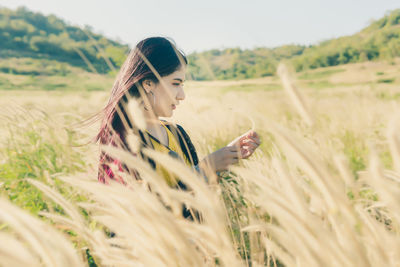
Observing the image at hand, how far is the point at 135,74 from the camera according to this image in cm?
172

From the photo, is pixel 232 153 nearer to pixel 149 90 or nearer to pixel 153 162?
pixel 153 162

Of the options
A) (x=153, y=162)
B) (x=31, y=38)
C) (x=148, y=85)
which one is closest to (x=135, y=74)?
(x=148, y=85)

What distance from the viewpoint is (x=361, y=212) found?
58 cm

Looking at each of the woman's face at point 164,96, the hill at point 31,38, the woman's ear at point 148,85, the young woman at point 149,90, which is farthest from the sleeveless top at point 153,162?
the hill at point 31,38

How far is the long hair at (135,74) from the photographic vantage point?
165cm

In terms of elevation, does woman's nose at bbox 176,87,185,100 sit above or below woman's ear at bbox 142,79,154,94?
below

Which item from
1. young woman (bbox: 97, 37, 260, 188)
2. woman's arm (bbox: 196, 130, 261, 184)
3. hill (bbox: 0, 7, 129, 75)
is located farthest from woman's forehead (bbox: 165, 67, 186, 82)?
hill (bbox: 0, 7, 129, 75)

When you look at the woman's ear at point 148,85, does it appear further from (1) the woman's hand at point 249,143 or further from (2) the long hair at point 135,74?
(1) the woman's hand at point 249,143

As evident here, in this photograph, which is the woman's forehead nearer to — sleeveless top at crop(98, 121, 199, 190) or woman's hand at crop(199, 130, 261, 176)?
sleeveless top at crop(98, 121, 199, 190)

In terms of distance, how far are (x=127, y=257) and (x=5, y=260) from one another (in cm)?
43

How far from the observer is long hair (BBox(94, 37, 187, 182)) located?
5.43ft

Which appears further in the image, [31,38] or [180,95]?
[31,38]

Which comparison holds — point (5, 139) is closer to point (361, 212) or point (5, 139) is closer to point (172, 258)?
point (172, 258)

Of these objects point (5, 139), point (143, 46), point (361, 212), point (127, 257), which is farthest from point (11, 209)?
point (5, 139)
